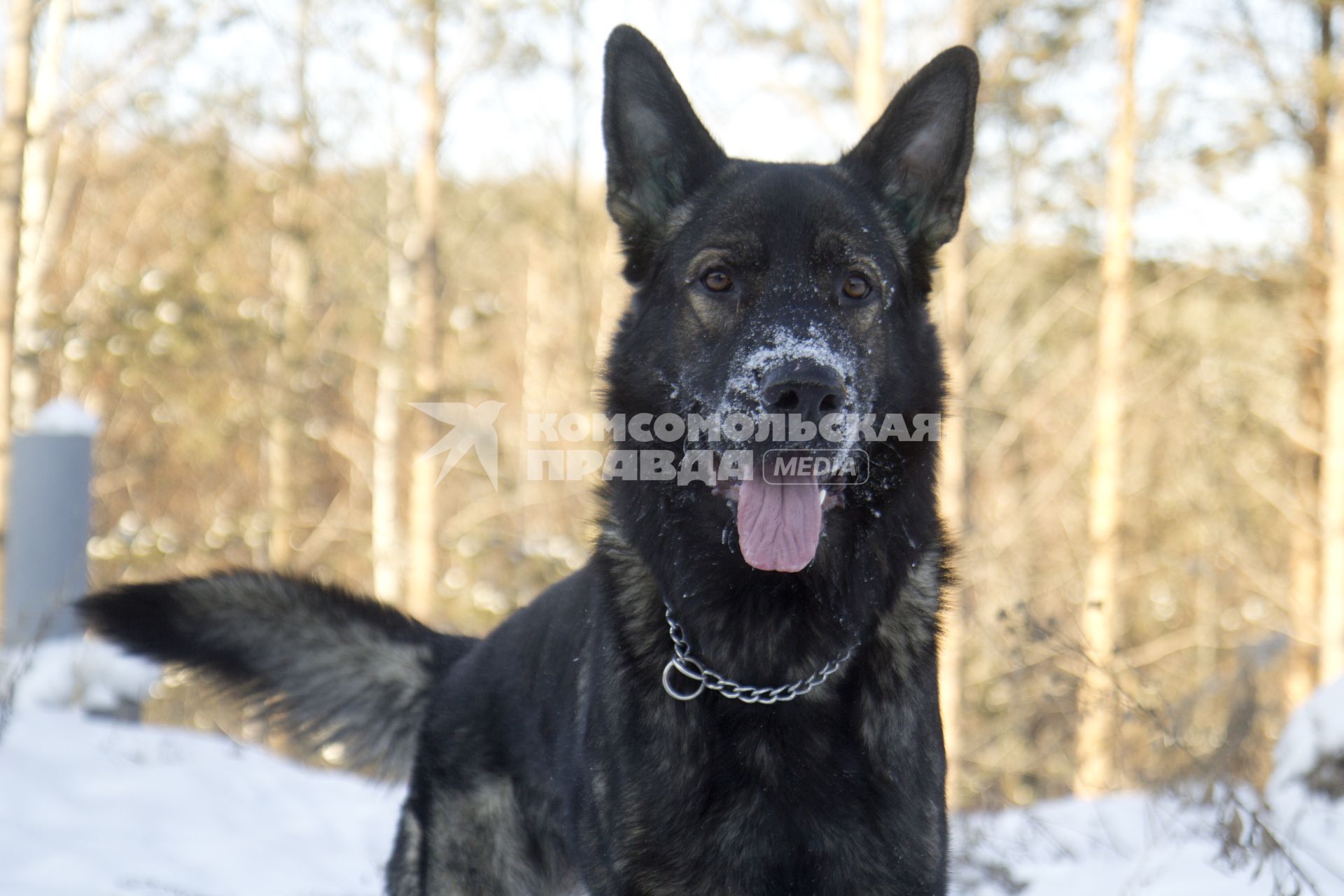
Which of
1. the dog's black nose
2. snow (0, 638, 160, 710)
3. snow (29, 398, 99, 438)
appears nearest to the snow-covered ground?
snow (0, 638, 160, 710)

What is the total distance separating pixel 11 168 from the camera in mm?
8531

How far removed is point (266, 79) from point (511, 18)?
3879 mm

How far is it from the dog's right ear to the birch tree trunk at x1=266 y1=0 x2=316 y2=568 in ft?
46.5

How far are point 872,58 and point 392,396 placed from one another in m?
8.94

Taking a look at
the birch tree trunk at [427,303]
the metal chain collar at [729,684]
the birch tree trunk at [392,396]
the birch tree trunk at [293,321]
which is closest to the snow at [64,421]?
the metal chain collar at [729,684]

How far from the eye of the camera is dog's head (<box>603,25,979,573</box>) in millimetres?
2504

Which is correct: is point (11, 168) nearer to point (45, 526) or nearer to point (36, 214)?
point (45, 526)

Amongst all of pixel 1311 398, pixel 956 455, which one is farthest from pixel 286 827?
pixel 1311 398

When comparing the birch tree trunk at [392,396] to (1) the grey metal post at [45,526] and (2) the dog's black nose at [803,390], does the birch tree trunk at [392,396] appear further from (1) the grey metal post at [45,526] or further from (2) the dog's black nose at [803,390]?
(2) the dog's black nose at [803,390]

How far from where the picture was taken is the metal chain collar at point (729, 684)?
2.49m

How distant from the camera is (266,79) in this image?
16.0 m

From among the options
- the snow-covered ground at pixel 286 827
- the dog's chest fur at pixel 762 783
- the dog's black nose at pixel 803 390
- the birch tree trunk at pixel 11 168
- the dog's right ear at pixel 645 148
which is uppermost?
the birch tree trunk at pixel 11 168

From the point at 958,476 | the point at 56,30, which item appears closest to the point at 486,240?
the point at 56,30

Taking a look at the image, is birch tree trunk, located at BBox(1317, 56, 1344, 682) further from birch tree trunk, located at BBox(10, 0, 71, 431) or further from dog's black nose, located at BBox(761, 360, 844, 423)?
birch tree trunk, located at BBox(10, 0, 71, 431)
